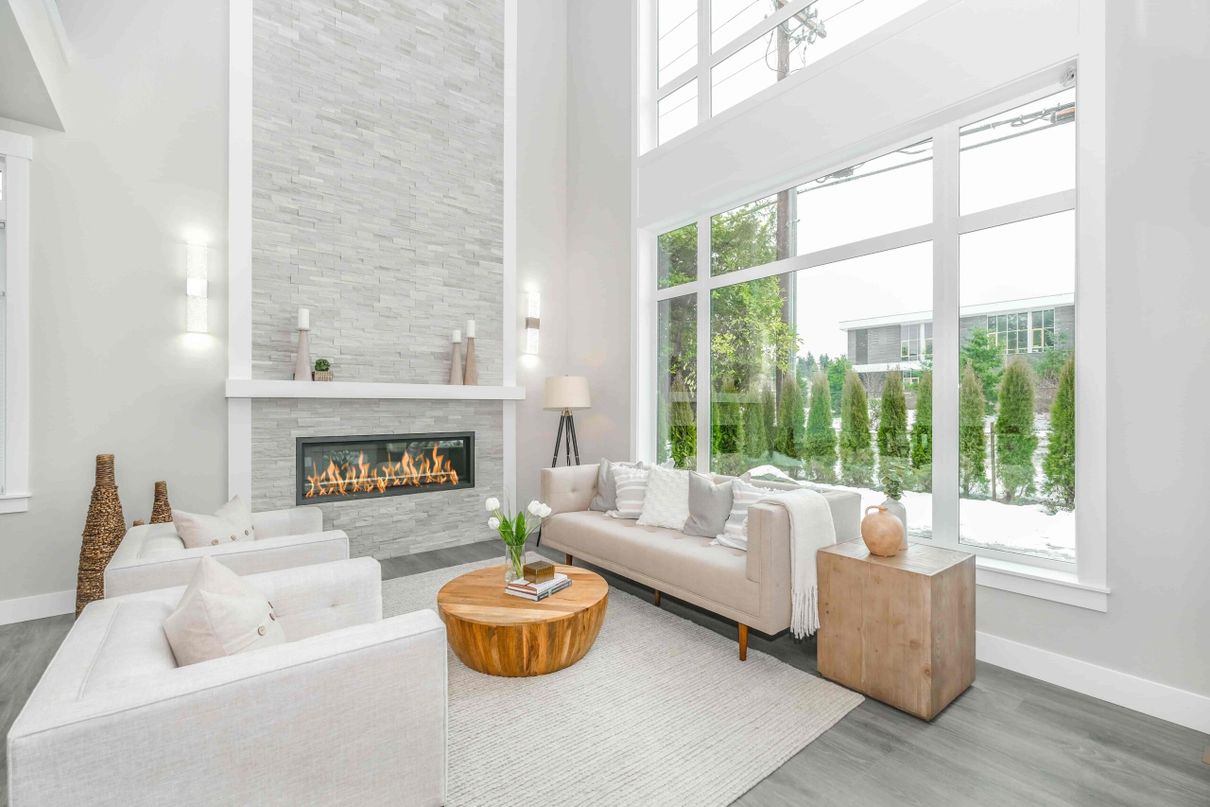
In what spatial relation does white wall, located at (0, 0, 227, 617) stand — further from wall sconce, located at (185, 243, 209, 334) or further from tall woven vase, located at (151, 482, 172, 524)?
tall woven vase, located at (151, 482, 172, 524)

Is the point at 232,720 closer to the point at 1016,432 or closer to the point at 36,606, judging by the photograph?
the point at 1016,432

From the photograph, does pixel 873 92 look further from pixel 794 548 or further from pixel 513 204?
pixel 513 204

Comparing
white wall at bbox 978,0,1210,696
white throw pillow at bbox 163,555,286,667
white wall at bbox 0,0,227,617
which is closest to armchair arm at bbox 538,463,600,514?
white wall at bbox 0,0,227,617

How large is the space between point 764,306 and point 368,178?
131 inches

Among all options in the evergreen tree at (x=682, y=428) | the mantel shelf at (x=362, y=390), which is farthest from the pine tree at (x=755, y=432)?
the mantel shelf at (x=362, y=390)

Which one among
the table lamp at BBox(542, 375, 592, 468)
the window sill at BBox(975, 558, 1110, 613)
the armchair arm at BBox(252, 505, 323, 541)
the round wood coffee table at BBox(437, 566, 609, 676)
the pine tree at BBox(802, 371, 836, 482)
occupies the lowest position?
the round wood coffee table at BBox(437, 566, 609, 676)

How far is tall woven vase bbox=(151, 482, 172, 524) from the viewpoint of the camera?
3.55m

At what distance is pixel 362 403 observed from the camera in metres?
4.48

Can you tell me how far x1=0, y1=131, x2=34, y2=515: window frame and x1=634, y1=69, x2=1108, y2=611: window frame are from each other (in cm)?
476

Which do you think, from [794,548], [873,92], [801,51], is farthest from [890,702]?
[801,51]

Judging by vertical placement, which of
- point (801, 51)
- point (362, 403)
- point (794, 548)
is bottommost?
point (794, 548)

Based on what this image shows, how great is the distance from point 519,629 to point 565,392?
267cm

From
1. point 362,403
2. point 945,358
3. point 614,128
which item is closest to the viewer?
point 945,358

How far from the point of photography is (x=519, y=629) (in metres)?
2.41
